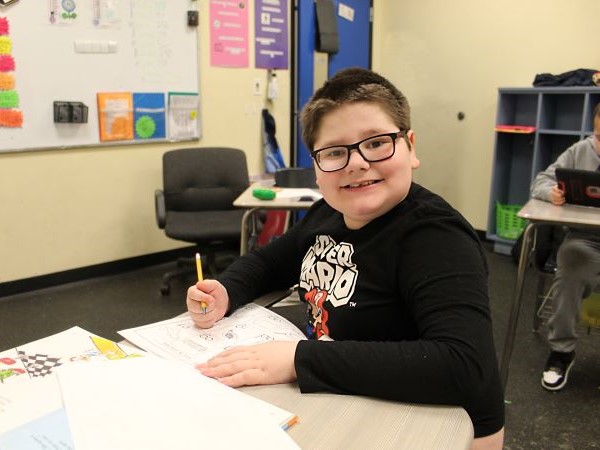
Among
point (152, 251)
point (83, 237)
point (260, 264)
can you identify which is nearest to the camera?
point (260, 264)

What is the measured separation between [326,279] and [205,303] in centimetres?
23

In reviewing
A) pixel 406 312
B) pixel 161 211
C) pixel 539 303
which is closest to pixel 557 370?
pixel 539 303

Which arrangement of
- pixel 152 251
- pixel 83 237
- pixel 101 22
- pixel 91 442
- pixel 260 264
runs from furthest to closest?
1. pixel 152 251
2. pixel 83 237
3. pixel 101 22
4. pixel 260 264
5. pixel 91 442

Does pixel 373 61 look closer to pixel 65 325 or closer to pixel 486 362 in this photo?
pixel 65 325

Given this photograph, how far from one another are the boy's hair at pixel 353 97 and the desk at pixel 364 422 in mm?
426

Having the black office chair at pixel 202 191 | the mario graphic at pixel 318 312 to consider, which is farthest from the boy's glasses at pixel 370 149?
the black office chair at pixel 202 191

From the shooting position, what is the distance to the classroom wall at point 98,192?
10.4 feet

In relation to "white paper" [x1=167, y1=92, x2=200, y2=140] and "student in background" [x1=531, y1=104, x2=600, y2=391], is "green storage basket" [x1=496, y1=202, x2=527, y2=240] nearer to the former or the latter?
"student in background" [x1=531, y1=104, x2=600, y2=391]

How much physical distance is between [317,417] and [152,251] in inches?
129

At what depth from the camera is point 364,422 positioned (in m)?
0.71

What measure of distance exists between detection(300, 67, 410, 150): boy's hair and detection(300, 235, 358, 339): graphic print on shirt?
0.21 metres

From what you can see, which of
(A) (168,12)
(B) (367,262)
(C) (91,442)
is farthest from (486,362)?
(A) (168,12)

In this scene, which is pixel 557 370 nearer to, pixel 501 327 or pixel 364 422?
pixel 501 327

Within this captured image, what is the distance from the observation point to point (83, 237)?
11.4 feet
